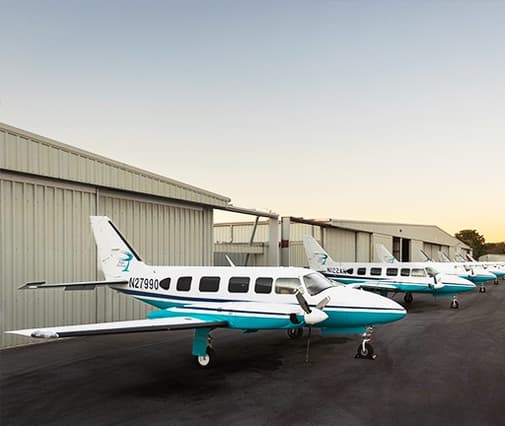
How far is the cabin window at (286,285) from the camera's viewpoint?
433 inches

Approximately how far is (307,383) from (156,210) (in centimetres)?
1110

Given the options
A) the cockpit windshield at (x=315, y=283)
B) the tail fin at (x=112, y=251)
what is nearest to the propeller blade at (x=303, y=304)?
the cockpit windshield at (x=315, y=283)

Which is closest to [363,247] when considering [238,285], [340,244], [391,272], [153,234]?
[340,244]

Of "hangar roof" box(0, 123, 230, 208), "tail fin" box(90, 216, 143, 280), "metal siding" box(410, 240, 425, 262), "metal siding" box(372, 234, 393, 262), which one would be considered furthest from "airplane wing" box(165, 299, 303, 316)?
"metal siding" box(410, 240, 425, 262)

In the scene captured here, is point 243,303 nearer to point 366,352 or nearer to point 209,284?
point 209,284

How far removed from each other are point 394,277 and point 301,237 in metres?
11.9

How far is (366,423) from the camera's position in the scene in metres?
6.88

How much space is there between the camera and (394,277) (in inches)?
965

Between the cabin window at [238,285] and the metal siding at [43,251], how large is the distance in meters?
6.20

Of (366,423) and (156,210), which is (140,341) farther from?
(366,423)

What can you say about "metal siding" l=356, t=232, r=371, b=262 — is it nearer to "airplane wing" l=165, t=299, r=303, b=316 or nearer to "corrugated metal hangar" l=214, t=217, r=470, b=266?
"corrugated metal hangar" l=214, t=217, r=470, b=266

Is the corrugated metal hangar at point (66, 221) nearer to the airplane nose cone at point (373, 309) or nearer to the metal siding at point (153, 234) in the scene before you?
the metal siding at point (153, 234)

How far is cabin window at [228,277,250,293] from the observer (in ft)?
38.1

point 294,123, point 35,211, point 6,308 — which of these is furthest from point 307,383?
point 294,123
